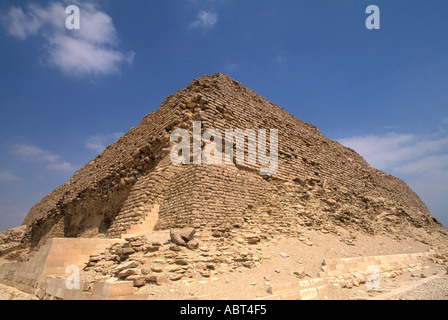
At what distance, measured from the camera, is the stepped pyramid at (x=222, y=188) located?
643 centimetres

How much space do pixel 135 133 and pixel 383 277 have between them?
1040 cm

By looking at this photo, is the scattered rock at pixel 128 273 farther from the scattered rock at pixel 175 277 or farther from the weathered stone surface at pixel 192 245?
the weathered stone surface at pixel 192 245

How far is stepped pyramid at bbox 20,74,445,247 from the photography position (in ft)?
21.1

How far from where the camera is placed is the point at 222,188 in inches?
259

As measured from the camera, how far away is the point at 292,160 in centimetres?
1011

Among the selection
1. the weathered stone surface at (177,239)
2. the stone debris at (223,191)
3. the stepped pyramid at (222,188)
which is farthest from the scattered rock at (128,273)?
the stepped pyramid at (222,188)

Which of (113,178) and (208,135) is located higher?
(208,135)

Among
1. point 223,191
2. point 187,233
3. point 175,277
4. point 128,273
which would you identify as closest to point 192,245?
point 187,233

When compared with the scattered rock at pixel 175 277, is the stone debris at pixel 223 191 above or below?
above
